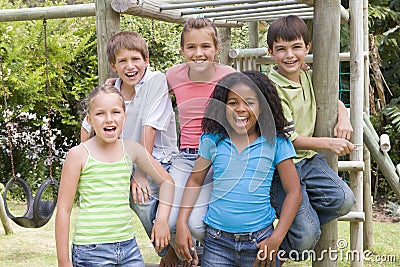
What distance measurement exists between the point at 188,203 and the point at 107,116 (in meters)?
0.56

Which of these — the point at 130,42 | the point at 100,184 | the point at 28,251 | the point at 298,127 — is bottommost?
the point at 28,251

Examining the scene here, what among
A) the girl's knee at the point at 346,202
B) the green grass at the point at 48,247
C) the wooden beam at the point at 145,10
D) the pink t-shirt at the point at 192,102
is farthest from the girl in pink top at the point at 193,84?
the green grass at the point at 48,247

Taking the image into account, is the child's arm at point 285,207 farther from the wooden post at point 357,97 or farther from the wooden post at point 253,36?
the wooden post at point 253,36

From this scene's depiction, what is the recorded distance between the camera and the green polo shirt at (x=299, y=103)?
9.98 feet

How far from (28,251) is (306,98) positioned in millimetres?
3695

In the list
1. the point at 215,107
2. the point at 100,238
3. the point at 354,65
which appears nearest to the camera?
the point at 100,238

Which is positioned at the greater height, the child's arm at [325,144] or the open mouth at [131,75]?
the open mouth at [131,75]

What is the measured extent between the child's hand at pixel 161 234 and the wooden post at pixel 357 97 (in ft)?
7.33

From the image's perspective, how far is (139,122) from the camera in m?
3.08

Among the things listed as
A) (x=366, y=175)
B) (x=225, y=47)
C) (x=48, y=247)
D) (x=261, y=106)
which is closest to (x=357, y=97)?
(x=366, y=175)

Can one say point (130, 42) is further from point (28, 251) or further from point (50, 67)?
point (50, 67)

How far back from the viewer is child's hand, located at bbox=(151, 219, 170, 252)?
287 centimetres

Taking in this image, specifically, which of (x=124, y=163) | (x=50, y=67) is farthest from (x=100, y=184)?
(x=50, y=67)

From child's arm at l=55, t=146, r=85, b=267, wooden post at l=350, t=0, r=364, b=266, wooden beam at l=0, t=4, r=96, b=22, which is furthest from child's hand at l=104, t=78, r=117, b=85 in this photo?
wooden post at l=350, t=0, r=364, b=266
